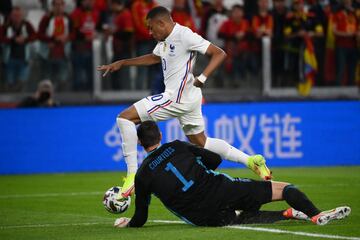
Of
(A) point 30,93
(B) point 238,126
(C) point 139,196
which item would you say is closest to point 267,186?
(C) point 139,196

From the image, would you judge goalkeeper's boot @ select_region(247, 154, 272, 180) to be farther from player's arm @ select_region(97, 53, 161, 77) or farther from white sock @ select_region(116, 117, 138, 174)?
player's arm @ select_region(97, 53, 161, 77)

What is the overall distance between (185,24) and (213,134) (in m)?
2.59

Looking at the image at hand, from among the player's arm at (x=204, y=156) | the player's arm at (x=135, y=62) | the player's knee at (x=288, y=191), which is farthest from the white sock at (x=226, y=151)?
the player's knee at (x=288, y=191)

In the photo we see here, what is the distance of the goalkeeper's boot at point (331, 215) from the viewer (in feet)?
30.0

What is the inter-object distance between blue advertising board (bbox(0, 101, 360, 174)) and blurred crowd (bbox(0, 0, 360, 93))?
1094 millimetres

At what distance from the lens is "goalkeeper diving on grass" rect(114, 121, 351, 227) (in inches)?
363

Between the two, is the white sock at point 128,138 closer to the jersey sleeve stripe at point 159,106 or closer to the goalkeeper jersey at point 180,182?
the jersey sleeve stripe at point 159,106

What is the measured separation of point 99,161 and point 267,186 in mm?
10051

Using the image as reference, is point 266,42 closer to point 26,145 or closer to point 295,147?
point 295,147

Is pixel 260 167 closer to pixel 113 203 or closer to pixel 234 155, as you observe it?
pixel 234 155

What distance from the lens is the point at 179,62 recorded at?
11.7 meters

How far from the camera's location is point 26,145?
19016 millimetres

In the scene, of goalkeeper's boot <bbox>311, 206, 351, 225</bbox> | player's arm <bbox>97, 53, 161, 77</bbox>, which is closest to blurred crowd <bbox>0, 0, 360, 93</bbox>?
player's arm <bbox>97, 53, 161, 77</bbox>

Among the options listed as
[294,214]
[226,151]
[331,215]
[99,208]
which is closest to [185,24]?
[99,208]
